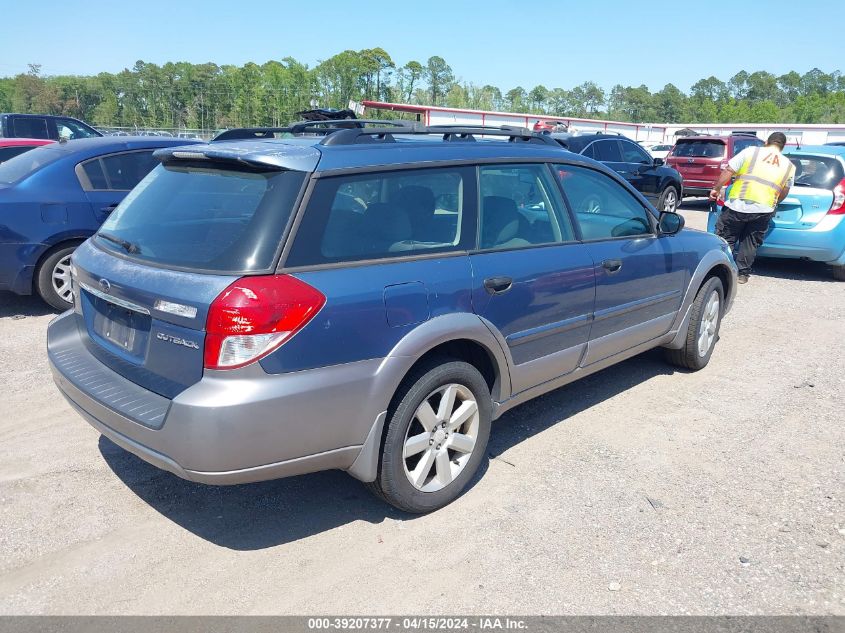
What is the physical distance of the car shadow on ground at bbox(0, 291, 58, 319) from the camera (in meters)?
6.88

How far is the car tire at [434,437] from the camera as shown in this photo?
3174mm

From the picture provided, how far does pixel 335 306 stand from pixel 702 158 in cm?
1571

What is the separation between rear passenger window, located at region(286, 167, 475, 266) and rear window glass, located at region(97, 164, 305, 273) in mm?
120

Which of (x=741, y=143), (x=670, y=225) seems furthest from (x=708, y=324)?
(x=741, y=143)

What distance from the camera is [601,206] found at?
15.3ft

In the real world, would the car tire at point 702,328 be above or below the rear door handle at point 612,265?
below

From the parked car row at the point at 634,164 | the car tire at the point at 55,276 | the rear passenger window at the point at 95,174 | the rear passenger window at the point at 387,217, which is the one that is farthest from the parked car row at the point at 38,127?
the rear passenger window at the point at 387,217

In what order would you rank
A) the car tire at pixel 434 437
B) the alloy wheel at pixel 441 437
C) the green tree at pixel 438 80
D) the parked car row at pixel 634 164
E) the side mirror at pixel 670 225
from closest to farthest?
the car tire at pixel 434 437 → the alloy wheel at pixel 441 437 → the side mirror at pixel 670 225 → the parked car row at pixel 634 164 → the green tree at pixel 438 80

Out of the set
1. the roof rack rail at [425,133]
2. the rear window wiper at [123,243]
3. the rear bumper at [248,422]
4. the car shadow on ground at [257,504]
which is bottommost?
the car shadow on ground at [257,504]

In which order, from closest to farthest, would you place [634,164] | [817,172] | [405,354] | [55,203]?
1. [405,354]
2. [55,203]
3. [817,172]
4. [634,164]

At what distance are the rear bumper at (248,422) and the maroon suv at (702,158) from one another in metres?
15.3

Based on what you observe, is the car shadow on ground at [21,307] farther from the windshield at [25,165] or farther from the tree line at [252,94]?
the tree line at [252,94]

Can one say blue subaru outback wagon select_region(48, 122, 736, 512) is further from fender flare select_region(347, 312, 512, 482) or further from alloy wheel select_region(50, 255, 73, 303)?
alloy wheel select_region(50, 255, 73, 303)
